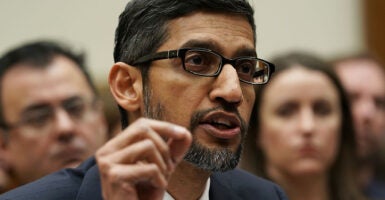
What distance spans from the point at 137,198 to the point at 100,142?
5.76 feet

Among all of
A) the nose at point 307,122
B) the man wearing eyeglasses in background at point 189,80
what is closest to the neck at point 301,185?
the nose at point 307,122

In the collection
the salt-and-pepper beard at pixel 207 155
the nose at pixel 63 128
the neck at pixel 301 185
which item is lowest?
the neck at pixel 301 185

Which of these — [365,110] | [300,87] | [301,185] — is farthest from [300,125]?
[365,110]

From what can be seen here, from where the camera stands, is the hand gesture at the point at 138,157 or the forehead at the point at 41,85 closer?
Answer: the hand gesture at the point at 138,157

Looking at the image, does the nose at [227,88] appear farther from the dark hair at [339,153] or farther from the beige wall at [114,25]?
the beige wall at [114,25]

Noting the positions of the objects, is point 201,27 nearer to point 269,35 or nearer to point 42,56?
point 42,56

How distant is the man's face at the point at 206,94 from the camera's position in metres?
2.46

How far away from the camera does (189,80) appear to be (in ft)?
8.17

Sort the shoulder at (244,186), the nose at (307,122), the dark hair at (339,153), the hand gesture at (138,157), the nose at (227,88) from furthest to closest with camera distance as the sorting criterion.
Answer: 1. the dark hair at (339,153)
2. the nose at (307,122)
3. the shoulder at (244,186)
4. the nose at (227,88)
5. the hand gesture at (138,157)

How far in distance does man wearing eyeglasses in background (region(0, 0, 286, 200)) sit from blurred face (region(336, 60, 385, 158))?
6.86 ft

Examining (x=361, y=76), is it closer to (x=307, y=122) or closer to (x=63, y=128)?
(x=307, y=122)

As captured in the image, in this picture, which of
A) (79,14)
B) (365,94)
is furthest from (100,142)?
(79,14)

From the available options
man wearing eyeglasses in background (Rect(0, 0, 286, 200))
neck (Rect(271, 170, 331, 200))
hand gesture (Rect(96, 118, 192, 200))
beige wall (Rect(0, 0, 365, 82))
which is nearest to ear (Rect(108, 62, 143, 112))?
man wearing eyeglasses in background (Rect(0, 0, 286, 200))

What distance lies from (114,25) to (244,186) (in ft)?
9.67
